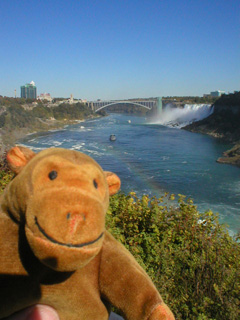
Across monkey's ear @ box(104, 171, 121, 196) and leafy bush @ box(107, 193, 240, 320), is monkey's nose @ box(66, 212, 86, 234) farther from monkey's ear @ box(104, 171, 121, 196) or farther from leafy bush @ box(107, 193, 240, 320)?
leafy bush @ box(107, 193, 240, 320)

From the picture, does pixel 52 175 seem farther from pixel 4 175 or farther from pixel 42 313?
pixel 4 175

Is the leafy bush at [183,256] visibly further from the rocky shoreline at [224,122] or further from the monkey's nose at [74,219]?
the rocky shoreline at [224,122]

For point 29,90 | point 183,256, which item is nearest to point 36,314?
point 183,256

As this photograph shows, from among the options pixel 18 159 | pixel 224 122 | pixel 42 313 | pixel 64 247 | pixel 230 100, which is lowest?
pixel 224 122

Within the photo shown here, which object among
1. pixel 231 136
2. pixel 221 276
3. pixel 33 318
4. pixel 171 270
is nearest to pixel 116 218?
pixel 171 270

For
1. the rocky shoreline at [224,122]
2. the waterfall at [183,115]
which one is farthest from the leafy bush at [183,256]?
the waterfall at [183,115]
